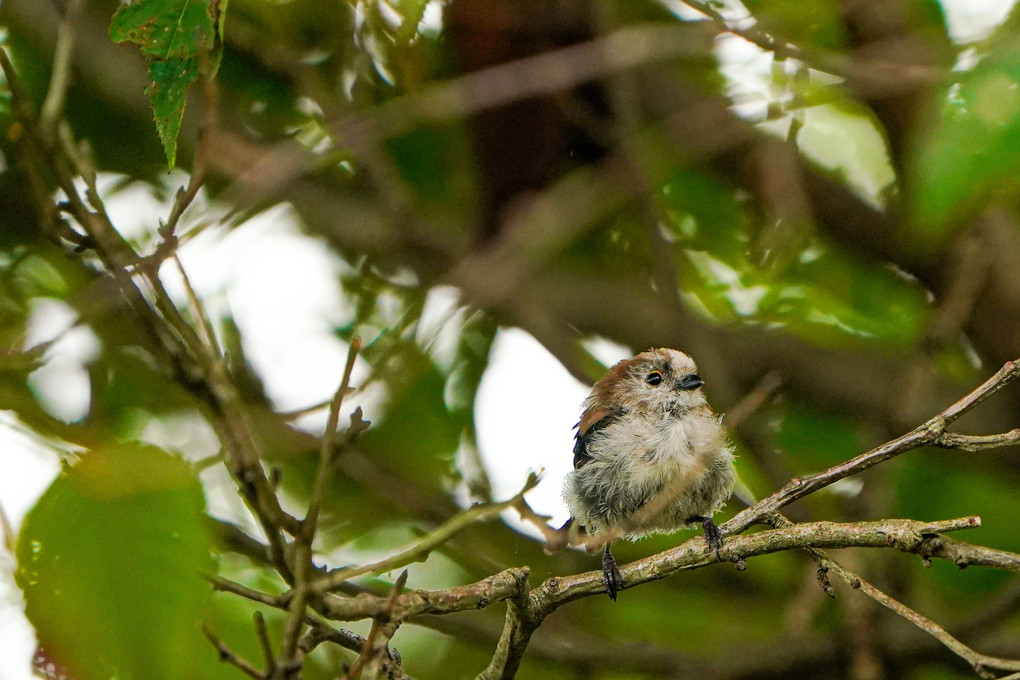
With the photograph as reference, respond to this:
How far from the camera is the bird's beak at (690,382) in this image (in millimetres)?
3896

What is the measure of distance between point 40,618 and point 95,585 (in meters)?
0.12

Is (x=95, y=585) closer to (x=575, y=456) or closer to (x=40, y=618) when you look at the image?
(x=40, y=618)

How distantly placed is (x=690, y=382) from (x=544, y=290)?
117cm

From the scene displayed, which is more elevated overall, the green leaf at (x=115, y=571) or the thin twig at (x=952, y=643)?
the thin twig at (x=952, y=643)

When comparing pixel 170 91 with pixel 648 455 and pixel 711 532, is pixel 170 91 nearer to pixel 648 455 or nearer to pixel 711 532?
pixel 711 532

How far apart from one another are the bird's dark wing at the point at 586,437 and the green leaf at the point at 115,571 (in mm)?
2160

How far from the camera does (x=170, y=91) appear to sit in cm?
206

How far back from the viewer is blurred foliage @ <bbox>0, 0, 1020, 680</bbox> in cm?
423

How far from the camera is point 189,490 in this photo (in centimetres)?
188

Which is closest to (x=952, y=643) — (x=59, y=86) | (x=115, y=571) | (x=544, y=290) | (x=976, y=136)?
(x=976, y=136)

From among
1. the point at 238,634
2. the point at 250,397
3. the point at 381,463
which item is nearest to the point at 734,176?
the point at 381,463

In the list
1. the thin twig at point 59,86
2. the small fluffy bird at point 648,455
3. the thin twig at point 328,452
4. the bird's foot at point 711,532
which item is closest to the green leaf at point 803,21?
the small fluffy bird at point 648,455

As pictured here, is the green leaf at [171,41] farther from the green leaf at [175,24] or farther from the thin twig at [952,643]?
the thin twig at [952,643]

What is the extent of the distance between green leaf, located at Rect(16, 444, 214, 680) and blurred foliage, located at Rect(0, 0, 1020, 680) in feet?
5.81
